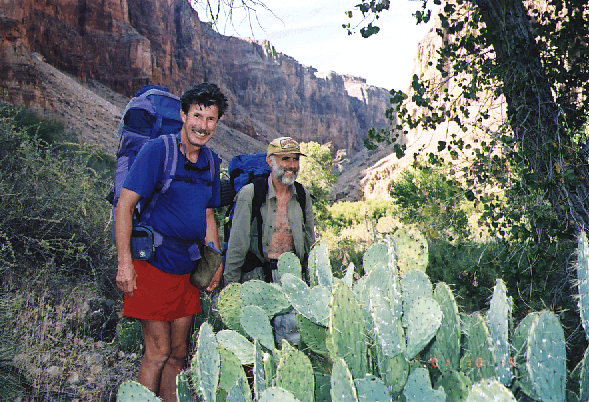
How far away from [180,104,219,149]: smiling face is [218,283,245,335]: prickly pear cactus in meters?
1.00

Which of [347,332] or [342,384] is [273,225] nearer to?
[347,332]

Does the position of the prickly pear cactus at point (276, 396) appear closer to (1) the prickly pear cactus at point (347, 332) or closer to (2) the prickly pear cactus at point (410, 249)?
(1) the prickly pear cactus at point (347, 332)

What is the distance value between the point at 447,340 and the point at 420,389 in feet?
0.54

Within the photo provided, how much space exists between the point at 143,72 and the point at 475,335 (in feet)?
214

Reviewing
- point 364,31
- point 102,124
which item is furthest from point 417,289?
point 102,124

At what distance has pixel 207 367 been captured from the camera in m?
1.01

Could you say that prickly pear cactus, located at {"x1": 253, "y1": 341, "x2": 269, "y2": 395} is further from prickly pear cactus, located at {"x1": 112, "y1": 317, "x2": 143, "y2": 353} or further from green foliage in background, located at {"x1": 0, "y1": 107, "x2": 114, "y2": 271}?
green foliage in background, located at {"x1": 0, "y1": 107, "x2": 114, "y2": 271}

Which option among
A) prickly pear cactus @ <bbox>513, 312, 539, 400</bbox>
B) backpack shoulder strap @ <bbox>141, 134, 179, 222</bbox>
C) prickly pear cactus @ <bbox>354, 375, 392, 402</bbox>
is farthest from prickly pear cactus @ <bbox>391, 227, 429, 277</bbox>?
backpack shoulder strap @ <bbox>141, 134, 179, 222</bbox>

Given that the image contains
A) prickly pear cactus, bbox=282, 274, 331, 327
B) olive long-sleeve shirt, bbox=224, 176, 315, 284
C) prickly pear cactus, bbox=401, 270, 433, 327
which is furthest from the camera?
olive long-sleeve shirt, bbox=224, 176, 315, 284

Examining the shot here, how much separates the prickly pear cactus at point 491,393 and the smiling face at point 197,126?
1.88 meters

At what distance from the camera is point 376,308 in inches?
38.5

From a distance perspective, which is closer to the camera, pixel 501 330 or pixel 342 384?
pixel 342 384

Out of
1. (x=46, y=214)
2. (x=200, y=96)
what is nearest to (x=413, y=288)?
(x=200, y=96)

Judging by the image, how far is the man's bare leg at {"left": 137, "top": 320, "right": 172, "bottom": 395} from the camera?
2195 millimetres
